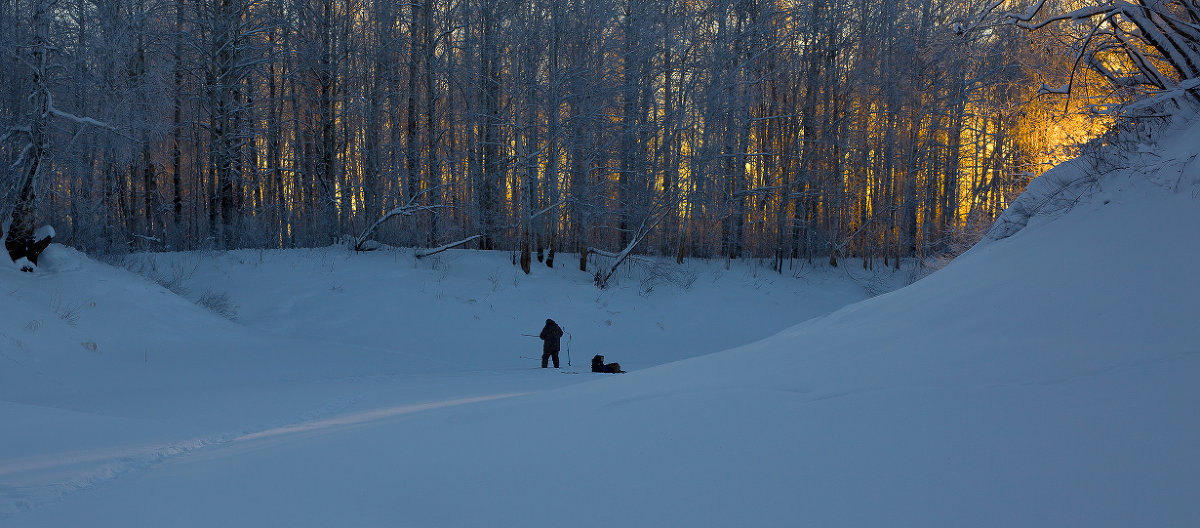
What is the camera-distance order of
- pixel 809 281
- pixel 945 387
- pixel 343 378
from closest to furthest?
pixel 945 387 < pixel 343 378 < pixel 809 281

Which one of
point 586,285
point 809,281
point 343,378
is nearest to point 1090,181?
point 343,378

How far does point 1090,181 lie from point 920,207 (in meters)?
27.6

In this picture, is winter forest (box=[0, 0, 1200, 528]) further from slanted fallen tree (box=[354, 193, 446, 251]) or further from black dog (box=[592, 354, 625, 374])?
black dog (box=[592, 354, 625, 374])

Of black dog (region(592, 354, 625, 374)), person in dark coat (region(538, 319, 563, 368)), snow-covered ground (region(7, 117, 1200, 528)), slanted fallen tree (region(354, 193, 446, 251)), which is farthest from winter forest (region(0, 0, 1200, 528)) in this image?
black dog (region(592, 354, 625, 374))

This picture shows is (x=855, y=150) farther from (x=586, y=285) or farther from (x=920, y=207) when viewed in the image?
(x=586, y=285)

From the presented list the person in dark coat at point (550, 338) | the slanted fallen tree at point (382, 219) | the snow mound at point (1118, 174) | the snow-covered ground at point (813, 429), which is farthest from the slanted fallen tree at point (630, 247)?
the snow mound at point (1118, 174)

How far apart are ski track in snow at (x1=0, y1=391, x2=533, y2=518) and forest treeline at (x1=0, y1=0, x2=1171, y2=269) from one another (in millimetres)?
11643

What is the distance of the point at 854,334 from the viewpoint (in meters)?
5.61

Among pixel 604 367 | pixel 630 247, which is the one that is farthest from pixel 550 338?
pixel 630 247

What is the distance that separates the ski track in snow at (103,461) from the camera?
15.9 feet

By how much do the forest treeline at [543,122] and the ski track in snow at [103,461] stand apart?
38.2 ft

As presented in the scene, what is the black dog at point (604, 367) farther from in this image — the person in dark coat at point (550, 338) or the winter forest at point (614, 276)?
the person in dark coat at point (550, 338)

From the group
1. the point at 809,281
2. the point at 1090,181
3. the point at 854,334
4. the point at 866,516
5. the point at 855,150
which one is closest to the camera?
the point at 866,516

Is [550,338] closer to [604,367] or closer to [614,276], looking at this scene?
[604,367]
